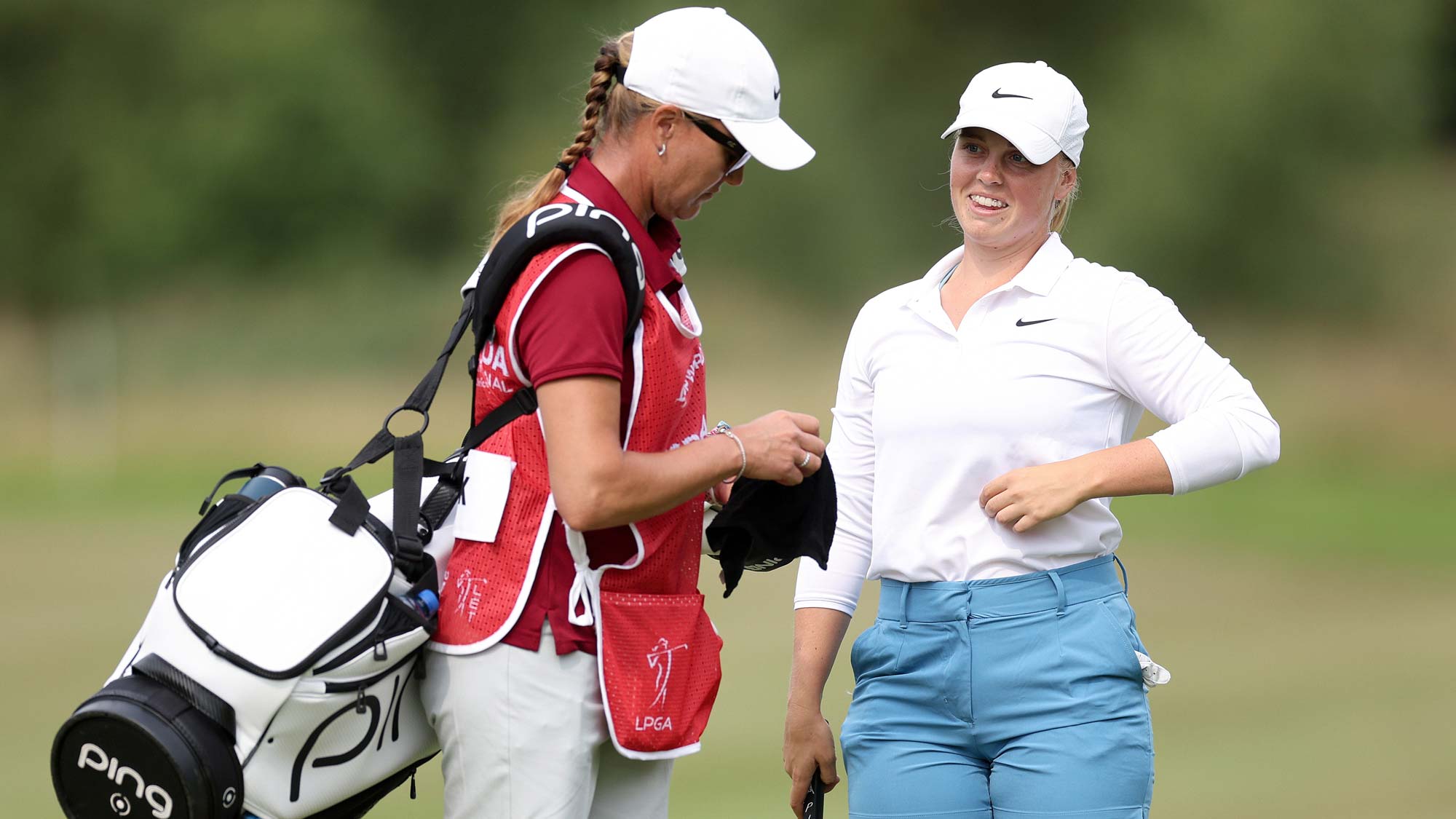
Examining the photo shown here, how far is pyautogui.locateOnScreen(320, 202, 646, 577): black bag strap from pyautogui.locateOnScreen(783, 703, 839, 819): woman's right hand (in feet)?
2.21

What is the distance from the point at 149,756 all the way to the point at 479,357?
1.95ft

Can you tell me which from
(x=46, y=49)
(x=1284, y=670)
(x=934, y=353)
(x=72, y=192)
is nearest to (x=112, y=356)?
(x=72, y=192)

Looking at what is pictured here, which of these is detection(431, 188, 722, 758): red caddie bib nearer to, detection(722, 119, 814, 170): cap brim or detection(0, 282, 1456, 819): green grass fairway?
detection(722, 119, 814, 170): cap brim

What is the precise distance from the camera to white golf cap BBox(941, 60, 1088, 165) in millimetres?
2100

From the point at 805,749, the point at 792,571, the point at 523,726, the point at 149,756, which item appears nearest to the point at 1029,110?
the point at 805,749

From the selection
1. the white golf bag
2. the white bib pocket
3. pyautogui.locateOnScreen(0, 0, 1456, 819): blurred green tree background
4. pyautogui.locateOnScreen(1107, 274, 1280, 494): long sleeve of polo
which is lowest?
the white golf bag

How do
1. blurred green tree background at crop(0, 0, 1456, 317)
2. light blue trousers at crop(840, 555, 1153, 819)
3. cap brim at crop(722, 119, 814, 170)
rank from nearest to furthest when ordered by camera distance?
cap brim at crop(722, 119, 814, 170) → light blue trousers at crop(840, 555, 1153, 819) → blurred green tree background at crop(0, 0, 1456, 317)

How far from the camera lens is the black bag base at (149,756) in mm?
1617

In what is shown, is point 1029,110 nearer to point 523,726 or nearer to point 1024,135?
point 1024,135

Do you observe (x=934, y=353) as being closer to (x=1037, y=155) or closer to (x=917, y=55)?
(x=1037, y=155)

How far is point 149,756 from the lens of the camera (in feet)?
5.34

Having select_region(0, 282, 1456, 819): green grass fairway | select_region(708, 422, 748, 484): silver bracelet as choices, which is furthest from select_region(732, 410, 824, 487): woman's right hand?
select_region(0, 282, 1456, 819): green grass fairway

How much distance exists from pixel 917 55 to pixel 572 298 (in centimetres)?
1981

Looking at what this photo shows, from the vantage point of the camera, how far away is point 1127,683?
202 centimetres
